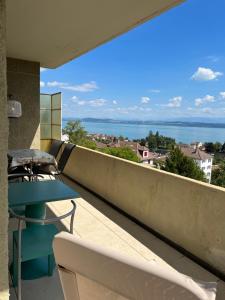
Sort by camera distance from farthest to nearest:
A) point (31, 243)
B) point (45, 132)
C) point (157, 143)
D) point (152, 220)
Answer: point (157, 143), point (45, 132), point (152, 220), point (31, 243)

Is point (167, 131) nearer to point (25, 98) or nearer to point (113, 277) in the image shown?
point (25, 98)

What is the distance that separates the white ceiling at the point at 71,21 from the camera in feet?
10.4

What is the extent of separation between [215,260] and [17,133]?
209 inches

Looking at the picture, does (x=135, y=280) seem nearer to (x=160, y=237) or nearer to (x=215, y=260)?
(x=215, y=260)

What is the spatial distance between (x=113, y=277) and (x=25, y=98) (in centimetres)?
622

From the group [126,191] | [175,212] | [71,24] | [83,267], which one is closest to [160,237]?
[175,212]

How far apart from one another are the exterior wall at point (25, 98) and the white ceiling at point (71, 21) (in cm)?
90

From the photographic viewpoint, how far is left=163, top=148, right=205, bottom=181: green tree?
51.8 ft

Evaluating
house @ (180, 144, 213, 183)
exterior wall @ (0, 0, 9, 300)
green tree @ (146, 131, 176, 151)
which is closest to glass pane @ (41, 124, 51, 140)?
exterior wall @ (0, 0, 9, 300)

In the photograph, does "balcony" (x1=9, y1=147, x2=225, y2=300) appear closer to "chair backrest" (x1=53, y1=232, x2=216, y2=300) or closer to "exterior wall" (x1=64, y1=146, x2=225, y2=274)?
"exterior wall" (x1=64, y1=146, x2=225, y2=274)

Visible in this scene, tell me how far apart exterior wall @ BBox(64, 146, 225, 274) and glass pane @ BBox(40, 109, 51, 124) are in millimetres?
3806

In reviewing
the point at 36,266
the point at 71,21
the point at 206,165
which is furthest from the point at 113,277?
the point at 206,165

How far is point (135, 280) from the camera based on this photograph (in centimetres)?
70

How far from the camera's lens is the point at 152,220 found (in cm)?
326
